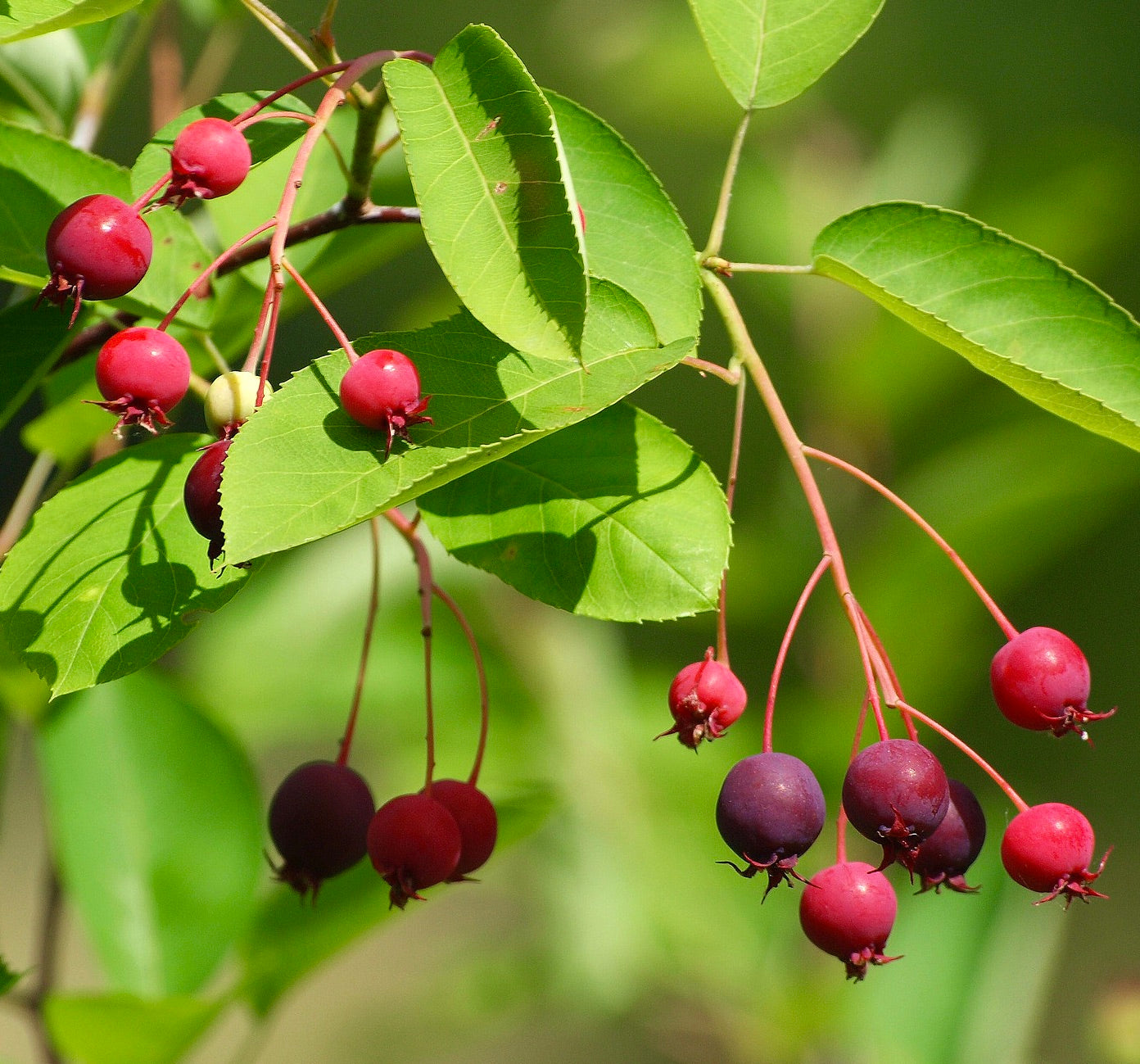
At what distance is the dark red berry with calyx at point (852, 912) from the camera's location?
0.86 m

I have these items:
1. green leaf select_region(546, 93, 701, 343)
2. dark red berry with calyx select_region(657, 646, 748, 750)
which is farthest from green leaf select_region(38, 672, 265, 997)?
green leaf select_region(546, 93, 701, 343)

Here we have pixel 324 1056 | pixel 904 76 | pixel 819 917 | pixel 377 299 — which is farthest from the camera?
pixel 377 299

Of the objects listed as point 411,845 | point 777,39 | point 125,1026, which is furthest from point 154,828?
point 777,39

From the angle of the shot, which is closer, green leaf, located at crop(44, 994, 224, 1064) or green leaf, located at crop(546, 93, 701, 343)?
green leaf, located at crop(546, 93, 701, 343)

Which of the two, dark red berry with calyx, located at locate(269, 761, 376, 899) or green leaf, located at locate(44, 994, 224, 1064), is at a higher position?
dark red berry with calyx, located at locate(269, 761, 376, 899)

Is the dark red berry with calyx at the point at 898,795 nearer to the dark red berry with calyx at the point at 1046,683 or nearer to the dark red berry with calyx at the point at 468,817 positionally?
the dark red berry with calyx at the point at 1046,683

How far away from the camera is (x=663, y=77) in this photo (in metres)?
2.57

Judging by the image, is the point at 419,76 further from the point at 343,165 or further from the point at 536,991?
the point at 536,991

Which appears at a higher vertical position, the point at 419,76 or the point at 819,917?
the point at 419,76

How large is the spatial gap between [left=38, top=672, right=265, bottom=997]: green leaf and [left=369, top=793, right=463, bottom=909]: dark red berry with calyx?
62cm

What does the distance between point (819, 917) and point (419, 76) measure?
0.65 meters

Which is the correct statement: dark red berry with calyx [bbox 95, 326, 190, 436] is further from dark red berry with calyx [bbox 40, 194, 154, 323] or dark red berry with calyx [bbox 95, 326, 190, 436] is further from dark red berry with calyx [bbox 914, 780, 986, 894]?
dark red berry with calyx [bbox 914, 780, 986, 894]

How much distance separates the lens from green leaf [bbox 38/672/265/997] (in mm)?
1477

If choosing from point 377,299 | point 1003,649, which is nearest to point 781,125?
point 1003,649
